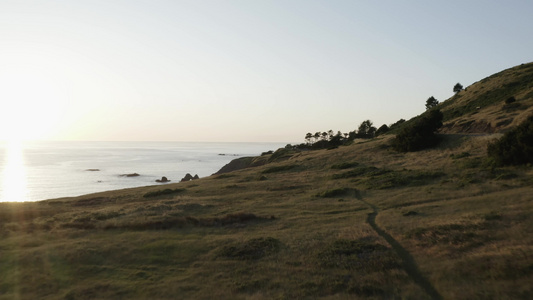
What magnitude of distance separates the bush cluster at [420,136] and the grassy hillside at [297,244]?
1909cm

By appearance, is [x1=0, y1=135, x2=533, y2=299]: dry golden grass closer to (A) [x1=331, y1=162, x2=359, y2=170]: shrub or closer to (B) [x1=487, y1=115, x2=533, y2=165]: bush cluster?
(B) [x1=487, y1=115, x2=533, y2=165]: bush cluster

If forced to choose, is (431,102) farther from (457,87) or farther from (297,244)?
(297,244)

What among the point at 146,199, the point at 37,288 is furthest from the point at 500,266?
the point at 146,199

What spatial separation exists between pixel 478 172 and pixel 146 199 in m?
39.8

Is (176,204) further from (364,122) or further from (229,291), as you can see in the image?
(364,122)

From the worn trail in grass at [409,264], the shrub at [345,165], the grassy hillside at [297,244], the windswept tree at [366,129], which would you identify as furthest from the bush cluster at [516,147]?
the windswept tree at [366,129]

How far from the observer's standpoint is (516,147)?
120ft

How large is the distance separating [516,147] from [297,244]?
99.5ft

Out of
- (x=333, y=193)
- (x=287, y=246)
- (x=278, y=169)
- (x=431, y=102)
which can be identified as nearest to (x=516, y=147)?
(x=333, y=193)

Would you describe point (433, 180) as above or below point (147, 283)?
above

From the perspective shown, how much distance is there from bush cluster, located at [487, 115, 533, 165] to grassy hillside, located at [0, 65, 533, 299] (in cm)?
201

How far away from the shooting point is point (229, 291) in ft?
51.7

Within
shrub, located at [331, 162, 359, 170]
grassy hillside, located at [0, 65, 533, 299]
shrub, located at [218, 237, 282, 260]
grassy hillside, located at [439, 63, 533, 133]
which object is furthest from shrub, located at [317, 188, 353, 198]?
grassy hillside, located at [439, 63, 533, 133]

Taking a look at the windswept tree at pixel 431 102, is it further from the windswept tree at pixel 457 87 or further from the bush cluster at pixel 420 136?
the bush cluster at pixel 420 136
